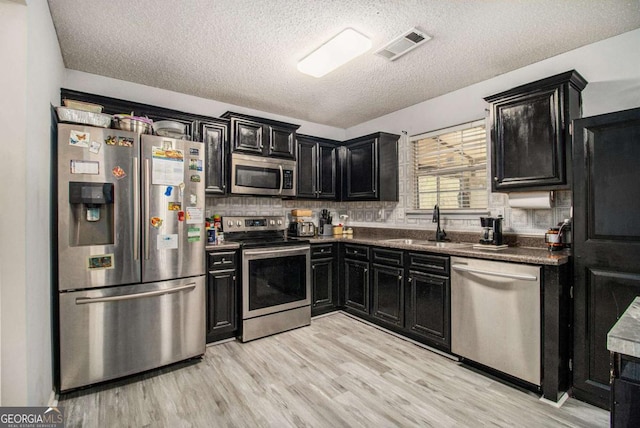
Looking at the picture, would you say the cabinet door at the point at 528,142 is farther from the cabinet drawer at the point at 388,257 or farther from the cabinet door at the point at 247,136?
the cabinet door at the point at 247,136

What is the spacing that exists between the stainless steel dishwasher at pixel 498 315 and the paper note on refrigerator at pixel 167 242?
7.70ft

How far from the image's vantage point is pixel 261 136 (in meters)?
3.50

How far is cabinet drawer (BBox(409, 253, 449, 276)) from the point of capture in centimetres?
268

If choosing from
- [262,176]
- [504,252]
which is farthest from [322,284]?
[504,252]

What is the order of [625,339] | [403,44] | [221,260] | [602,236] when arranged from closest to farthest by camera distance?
[625,339] → [602,236] → [403,44] → [221,260]

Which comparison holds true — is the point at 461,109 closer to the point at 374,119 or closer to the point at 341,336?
the point at 374,119

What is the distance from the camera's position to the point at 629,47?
7.50 ft

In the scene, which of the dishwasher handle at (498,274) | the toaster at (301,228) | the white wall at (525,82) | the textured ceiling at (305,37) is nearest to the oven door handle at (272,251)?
the toaster at (301,228)

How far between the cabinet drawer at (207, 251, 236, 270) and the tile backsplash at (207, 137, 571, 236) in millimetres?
758

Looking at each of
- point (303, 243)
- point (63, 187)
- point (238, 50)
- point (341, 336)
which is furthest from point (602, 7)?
point (63, 187)

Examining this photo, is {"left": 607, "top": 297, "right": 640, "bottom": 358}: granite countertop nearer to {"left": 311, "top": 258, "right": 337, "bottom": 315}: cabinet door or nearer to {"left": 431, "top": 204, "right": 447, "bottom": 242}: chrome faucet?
{"left": 431, "top": 204, "right": 447, "bottom": 242}: chrome faucet

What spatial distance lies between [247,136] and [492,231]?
106 inches

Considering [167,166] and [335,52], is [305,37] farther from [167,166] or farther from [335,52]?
[167,166]
